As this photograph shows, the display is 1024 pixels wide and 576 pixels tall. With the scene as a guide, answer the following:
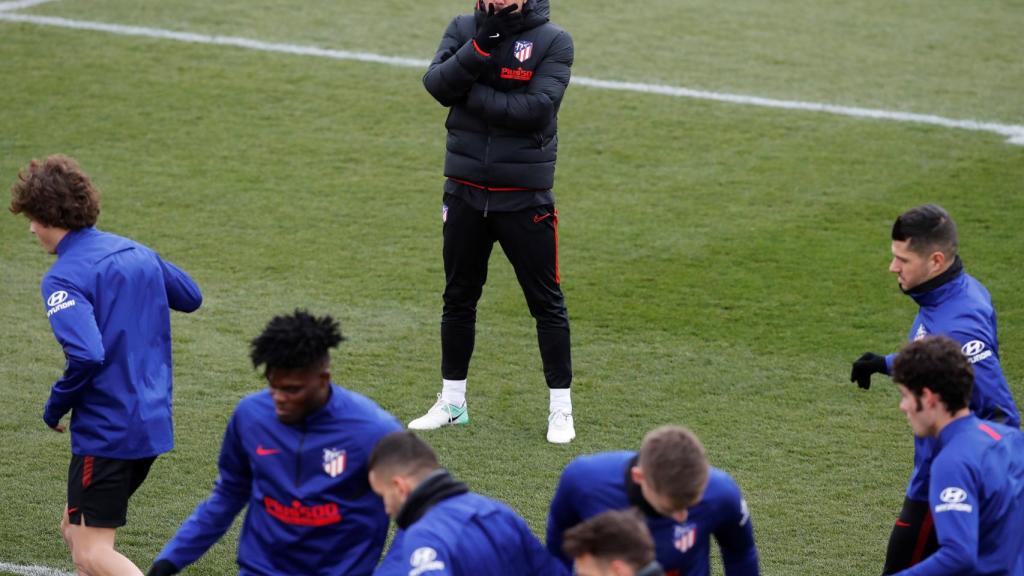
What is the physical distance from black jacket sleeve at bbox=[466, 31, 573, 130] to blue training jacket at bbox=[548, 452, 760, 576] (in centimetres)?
289

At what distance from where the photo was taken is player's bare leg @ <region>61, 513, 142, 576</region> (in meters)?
5.17

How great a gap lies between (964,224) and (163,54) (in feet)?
24.6

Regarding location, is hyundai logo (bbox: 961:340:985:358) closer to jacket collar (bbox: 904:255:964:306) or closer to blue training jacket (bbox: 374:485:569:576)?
jacket collar (bbox: 904:255:964:306)

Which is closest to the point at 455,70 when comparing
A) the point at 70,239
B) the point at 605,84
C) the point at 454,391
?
the point at 454,391

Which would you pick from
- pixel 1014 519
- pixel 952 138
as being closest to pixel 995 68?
pixel 952 138

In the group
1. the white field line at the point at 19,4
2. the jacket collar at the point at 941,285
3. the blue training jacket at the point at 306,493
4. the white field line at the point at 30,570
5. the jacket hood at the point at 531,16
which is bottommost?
the white field line at the point at 30,570

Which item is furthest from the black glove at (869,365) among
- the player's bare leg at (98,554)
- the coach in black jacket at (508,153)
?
the player's bare leg at (98,554)

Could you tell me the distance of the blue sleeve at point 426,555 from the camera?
382 centimetres

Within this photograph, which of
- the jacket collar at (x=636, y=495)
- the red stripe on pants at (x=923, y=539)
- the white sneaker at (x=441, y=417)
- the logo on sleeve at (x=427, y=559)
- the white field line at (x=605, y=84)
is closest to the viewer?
the logo on sleeve at (x=427, y=559)

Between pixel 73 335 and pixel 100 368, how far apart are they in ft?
0.59

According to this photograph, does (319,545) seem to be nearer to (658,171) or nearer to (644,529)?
(644,529)

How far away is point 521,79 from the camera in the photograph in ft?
22.7

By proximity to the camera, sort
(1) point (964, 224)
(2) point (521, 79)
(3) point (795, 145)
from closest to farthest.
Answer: (2) point (521, 79) < (1) point (964, 224) < (3) point (795, 145)

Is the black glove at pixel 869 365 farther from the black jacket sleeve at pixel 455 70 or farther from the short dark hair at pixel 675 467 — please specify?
the black jacket sleeve at pixel 455 70
